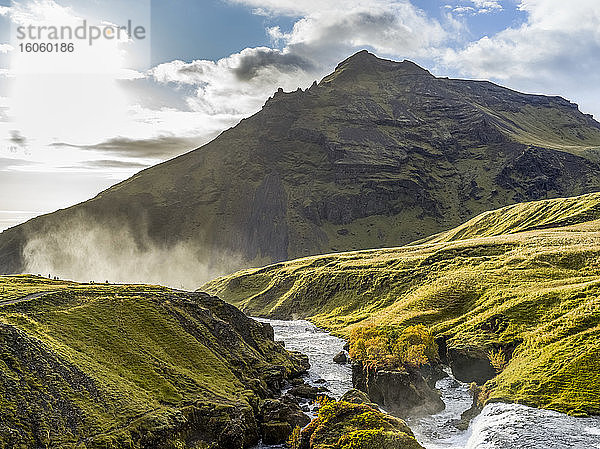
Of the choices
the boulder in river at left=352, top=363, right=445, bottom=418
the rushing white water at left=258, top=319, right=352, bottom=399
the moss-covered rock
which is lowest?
the rushing white water at left=258, top=319, right=352, bottom=399

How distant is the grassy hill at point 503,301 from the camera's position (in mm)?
67062

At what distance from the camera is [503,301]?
10325 cm

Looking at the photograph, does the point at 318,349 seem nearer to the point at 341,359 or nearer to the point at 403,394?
the point at 341,359

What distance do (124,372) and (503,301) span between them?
7955 centimetres

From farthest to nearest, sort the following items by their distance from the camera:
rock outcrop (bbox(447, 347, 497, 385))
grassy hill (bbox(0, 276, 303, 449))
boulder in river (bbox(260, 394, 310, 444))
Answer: rock outcrop (bbox(447, 347, 497, 385)) < boulder in river (bbox(260, 394, 310, 444)) < grassy hill (bbox(0, 276, 303, 449))

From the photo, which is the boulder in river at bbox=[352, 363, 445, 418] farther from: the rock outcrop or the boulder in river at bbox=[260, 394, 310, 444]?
the boulder in river at bbox=[260, 394, 310, 444]

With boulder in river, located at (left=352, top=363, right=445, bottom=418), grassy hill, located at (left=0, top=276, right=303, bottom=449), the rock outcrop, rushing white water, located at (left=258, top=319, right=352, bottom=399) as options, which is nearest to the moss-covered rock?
grassy hill, located at (left=0, top=276, right=303, bottom=449)

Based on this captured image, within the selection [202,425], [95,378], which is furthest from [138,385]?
[202,425]

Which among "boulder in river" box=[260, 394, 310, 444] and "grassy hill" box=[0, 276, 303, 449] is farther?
"boulder in river" box=[260, 394, 310, 444]

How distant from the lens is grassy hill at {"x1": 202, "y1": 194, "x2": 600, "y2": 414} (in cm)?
6706

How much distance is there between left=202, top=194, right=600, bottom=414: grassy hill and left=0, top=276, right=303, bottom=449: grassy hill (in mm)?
39031

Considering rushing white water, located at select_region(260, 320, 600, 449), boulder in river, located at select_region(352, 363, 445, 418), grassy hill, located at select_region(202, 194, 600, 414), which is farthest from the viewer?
boulder in river, located at select_region(352, 363, 445, 418)

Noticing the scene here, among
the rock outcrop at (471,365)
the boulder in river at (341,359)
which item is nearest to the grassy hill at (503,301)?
the rock outcrop at (471,365)

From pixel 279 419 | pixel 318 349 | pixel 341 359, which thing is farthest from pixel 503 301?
pixel 279 419
